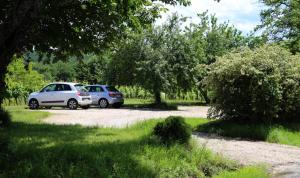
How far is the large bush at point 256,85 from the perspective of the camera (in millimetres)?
14281

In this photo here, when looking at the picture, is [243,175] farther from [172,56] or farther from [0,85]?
[172,56]

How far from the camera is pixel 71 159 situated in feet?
25.3

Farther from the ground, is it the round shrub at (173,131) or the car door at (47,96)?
the car door at (47,96)

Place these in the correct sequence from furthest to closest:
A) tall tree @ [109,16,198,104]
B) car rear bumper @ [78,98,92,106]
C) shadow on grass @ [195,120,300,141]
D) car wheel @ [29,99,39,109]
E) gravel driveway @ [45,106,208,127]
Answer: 1. tall tree @ [109,16,198,104]
2. car wheel @ [29,99,39,109]
3. car rear bumper @ [78,98,92,106]
4. gravel driveway @ [45,106,208,127]
5. shadow on grass @ [195,120,300,141]

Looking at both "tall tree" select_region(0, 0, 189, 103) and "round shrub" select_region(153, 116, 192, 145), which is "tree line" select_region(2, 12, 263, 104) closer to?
"tall tree" select_region(0, 0, 189, 103)

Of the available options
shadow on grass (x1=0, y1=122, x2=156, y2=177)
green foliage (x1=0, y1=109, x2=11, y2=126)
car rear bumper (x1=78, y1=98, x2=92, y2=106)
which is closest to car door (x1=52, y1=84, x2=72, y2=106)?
car rear bumper (x1=78, y1=98, x2=92, y2=106)

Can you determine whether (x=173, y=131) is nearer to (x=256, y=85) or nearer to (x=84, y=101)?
(x=256, y=85)

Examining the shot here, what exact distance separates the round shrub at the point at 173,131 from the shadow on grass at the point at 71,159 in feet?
1.76

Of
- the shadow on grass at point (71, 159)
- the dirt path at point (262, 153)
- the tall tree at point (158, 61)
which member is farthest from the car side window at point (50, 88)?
the shadow on grass at point (71, 159)

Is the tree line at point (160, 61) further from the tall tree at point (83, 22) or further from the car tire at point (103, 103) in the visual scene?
the tall tree at point (83, 22)

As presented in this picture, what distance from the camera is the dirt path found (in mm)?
9055

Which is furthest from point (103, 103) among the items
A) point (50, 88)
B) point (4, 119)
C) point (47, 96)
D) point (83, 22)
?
point (83, 22)

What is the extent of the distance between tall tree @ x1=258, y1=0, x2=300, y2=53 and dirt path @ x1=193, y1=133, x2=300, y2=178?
18486 millimetres

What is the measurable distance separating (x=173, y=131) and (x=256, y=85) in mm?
5687
